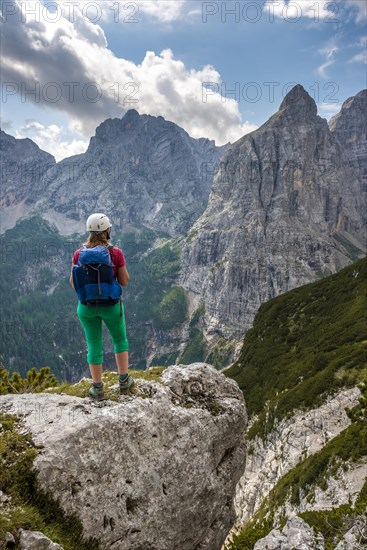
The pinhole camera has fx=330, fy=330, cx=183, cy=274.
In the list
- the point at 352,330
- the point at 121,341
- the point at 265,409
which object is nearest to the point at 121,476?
the point at 121,341

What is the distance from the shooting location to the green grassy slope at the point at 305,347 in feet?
149

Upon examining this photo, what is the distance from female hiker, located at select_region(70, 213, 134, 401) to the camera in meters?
7.93

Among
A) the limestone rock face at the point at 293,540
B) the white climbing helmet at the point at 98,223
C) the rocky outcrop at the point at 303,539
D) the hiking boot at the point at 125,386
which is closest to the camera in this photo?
the white climbing helmet at the point at 98,223

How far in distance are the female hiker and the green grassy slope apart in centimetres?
3952

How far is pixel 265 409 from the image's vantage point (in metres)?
53.2

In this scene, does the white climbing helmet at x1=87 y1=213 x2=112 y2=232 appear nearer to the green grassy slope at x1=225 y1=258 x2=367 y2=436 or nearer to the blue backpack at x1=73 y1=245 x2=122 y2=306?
the blue backpack at x1=73 y1=245 x2=122 y2=306

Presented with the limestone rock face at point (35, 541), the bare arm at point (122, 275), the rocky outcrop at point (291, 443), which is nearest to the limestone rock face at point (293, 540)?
the limestone rock face at point (35, 541)

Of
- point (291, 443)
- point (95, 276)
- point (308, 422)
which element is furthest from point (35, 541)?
point (308, 422)

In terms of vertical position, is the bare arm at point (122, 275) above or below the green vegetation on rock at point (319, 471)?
above

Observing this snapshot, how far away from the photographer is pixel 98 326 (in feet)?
28.7

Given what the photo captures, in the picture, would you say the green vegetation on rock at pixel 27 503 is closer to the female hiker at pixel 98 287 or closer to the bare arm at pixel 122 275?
the female hiker at pixel 98 287

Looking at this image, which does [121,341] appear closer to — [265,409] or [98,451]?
[98,451]

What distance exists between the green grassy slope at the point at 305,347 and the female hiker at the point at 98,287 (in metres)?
39.5

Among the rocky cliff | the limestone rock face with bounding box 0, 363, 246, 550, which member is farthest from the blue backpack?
the rocky cliff
